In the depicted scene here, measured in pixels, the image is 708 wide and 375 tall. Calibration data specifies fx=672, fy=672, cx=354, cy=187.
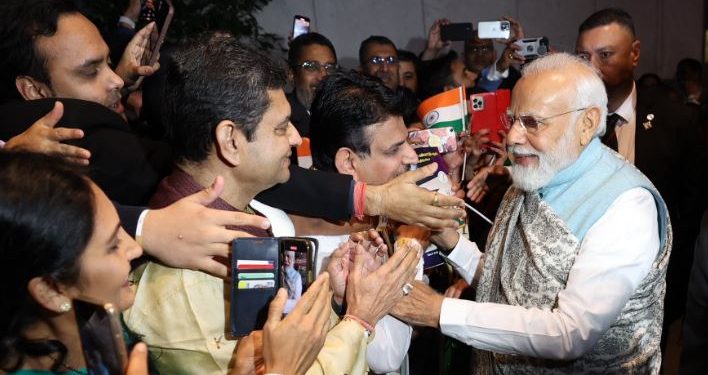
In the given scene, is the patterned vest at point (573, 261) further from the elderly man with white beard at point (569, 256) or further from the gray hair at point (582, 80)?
the gray hair at point (582, 80)

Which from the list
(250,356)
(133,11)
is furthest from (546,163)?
(133,11)

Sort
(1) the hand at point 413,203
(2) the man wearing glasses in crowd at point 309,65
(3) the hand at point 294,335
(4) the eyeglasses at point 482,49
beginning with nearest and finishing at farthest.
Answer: (3) the hand at point 294,335, (1) the hand at point 413,203, (2) the man wearing glasses in crowd at point 309,65, (4) the eyeglasses at point 482,49

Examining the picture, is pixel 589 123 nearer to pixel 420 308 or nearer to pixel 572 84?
pixel 572 84

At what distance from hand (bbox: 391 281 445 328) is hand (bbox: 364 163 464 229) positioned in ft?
0.71

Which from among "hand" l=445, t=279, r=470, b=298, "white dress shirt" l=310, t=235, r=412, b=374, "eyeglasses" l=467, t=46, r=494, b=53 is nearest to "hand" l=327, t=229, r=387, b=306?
"white dress shirt" l=310, t=235, r=412, b=374

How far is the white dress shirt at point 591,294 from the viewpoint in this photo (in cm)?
179

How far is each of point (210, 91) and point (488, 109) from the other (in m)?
1.75

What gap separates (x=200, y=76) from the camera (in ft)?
5.04

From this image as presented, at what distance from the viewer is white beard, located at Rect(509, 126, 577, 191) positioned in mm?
1987

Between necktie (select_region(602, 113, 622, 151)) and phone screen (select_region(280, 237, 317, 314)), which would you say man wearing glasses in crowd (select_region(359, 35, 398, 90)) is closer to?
necktie (select_region(602, 113, 622, 151))

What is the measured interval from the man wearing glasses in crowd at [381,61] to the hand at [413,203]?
8.77 feet

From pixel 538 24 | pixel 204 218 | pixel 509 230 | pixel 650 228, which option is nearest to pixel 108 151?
pixel 204 218

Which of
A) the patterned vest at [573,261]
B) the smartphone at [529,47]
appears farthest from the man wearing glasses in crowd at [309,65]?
the patterned vest at [573,261]

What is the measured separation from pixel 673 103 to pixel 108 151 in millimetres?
2665
